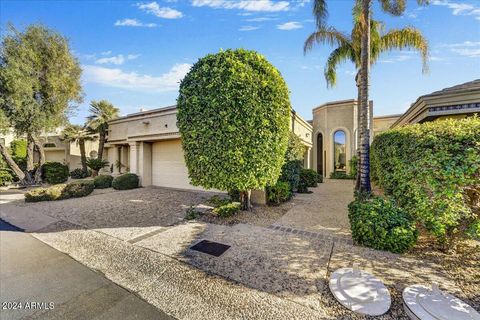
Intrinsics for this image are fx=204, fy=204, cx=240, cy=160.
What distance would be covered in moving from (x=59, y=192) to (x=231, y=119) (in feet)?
31.3

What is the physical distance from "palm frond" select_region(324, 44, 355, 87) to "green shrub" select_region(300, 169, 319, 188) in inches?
217

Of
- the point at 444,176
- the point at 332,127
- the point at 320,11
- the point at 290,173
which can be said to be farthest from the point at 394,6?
the point at 332,127

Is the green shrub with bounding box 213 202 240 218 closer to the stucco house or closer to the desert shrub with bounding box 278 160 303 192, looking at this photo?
the desert shrub with bounding box 278 160 303 192

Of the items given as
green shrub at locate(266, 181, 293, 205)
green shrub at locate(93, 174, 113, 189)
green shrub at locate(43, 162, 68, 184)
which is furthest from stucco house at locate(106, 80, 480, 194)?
green shrub at locate(266, 181, 293, 205)

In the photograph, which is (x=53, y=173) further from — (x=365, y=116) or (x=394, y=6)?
(x=394, y=6)

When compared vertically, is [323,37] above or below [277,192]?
above

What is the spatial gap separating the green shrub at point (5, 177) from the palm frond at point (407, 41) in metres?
24.6

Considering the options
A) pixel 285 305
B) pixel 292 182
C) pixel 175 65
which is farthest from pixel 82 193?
pixel 285 305

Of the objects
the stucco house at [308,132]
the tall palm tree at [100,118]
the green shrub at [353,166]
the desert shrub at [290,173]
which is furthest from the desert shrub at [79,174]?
the green shrub at [353,166]

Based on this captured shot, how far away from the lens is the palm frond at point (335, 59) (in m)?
11.4

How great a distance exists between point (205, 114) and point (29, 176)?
16772 millimetres

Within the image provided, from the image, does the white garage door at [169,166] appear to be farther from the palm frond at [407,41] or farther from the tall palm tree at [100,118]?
the palm frond at [407,41]

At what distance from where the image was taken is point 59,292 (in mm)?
3162

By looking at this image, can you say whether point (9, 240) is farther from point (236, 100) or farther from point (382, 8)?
point (382, 8)
